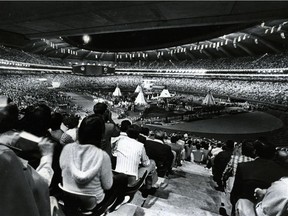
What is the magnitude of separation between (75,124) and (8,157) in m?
2.98

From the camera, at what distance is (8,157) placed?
1085mm

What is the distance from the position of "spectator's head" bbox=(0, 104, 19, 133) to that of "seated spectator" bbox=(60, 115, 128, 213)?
57 cm

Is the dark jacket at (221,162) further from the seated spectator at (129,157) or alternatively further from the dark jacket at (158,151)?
the seated spectator at (129,157)

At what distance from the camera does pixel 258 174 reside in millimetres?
2566

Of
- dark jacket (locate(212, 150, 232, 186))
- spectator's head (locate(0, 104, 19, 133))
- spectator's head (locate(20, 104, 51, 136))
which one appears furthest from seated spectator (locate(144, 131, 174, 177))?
spectator's head (locate(0, 104, 19, 133))

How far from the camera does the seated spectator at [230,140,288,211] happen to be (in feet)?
8.28

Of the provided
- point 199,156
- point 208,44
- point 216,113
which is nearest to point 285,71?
point 216,113

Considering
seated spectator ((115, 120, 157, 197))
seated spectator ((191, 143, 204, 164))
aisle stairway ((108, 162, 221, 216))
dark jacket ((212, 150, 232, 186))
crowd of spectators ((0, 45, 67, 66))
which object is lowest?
seated spectator ((191, 143, 204, 164))

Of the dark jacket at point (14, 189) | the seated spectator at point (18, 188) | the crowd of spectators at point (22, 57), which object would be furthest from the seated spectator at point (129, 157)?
the crowd of spectators at point (22, 57)

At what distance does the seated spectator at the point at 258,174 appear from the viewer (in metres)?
2.52

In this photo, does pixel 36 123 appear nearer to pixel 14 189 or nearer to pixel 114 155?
pixel 14 189

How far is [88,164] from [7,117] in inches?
29.3

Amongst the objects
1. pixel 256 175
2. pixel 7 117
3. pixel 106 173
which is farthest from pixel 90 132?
pixel 256 175

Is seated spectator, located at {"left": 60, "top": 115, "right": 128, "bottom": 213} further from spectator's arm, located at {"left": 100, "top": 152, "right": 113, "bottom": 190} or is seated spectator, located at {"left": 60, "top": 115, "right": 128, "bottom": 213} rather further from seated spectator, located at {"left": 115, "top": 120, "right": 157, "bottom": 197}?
seated spectator, located at {"left": 115, "top": 120, "right": 157, "bottom": 197}
